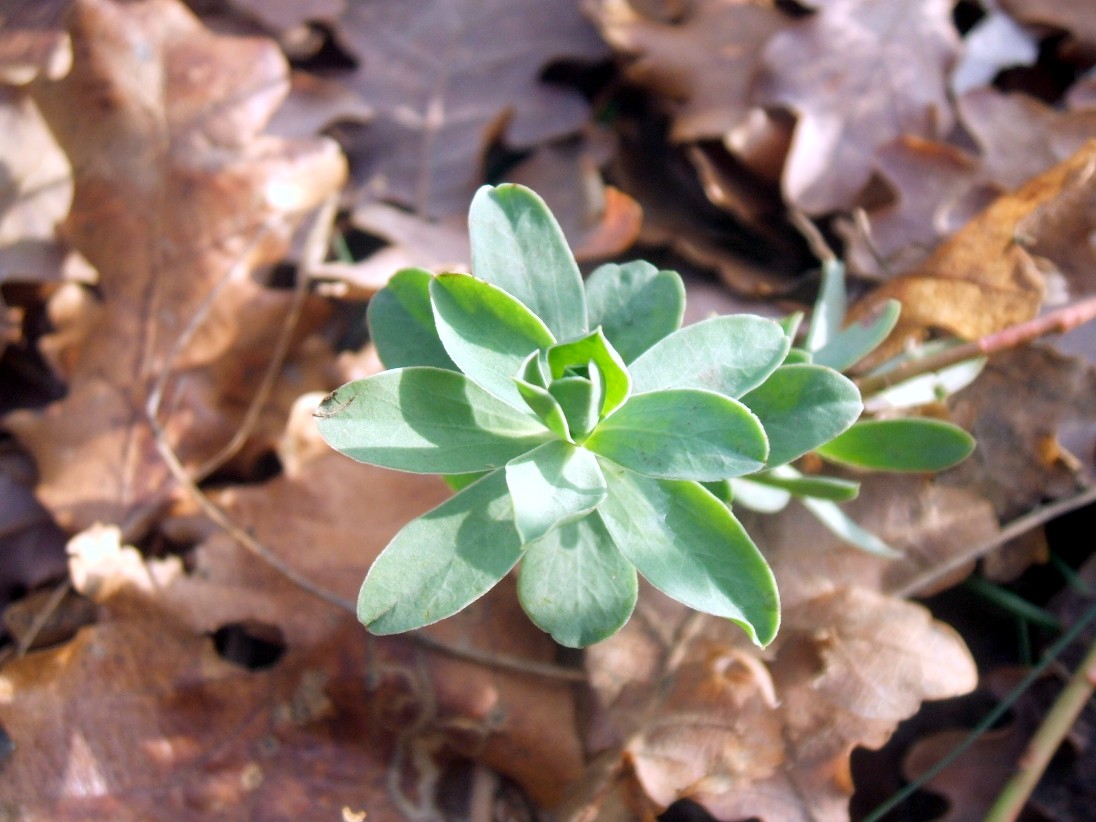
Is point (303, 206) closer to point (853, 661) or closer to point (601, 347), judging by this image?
point (601, 347)

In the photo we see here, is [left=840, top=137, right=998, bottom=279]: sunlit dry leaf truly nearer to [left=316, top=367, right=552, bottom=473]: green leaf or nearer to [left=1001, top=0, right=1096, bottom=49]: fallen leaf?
[left=1001, top=0, right=1096, bottom=49]: fallen leaf

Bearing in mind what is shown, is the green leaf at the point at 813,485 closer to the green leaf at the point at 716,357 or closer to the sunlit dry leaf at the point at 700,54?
the green leaf at the point at 716,357

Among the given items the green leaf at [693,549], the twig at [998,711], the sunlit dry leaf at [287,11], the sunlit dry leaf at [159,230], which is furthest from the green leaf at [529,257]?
the sunlit dry leaf at [287,11]

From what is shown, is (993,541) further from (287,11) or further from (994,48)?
(287,11)

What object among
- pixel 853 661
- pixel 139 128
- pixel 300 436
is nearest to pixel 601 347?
pixel 853 661

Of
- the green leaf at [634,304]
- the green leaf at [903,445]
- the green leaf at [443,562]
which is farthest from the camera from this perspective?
the green leaf at [903,445]

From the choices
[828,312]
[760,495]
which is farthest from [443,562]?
[828,312]
